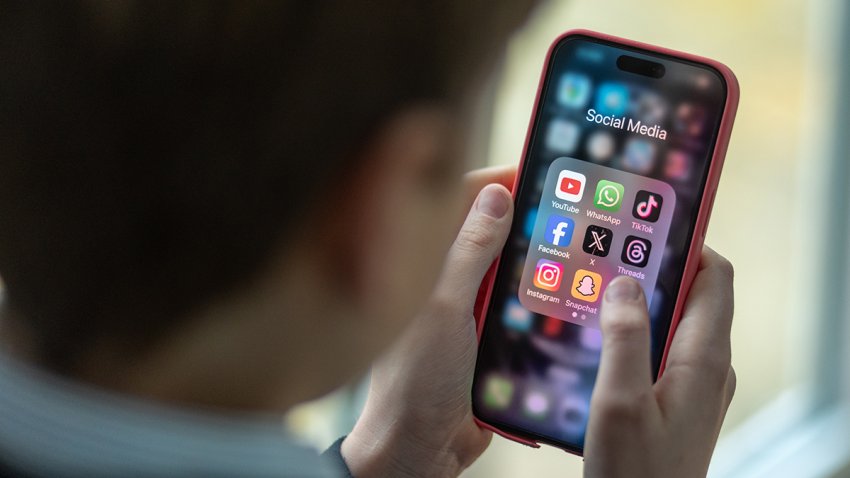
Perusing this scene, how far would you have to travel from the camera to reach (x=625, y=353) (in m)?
0.56

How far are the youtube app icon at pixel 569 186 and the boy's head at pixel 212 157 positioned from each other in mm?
329

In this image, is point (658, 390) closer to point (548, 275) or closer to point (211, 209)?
point (548, 275)

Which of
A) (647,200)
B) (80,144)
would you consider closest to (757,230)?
(647,200)

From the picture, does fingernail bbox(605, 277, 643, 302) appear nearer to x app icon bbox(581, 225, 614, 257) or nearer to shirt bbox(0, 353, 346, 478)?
x app icon bbox(581, 225, 614, 257)

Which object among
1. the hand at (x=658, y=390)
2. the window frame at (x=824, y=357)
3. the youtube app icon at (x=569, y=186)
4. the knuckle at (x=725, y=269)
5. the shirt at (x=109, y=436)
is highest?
the shirt at (x=109, y=436)

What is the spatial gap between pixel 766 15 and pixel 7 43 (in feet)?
3.19

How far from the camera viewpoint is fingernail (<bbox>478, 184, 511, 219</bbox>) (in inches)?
25.9

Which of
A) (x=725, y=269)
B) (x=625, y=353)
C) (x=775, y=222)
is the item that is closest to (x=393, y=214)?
→ (x=625, y=353)

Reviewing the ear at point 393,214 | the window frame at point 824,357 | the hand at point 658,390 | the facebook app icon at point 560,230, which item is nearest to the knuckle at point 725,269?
the hand at point 658,390

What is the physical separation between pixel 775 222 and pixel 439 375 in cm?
69

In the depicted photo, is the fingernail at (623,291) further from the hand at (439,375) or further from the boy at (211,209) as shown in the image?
the boy at (211,209)

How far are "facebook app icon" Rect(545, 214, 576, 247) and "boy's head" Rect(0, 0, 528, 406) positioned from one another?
331 millimetres

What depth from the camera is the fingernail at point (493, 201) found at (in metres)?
0.66

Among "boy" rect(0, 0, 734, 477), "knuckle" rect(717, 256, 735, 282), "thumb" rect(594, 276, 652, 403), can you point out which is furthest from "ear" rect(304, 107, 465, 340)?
"knuckle" rect(717, 256, 735, 282)
